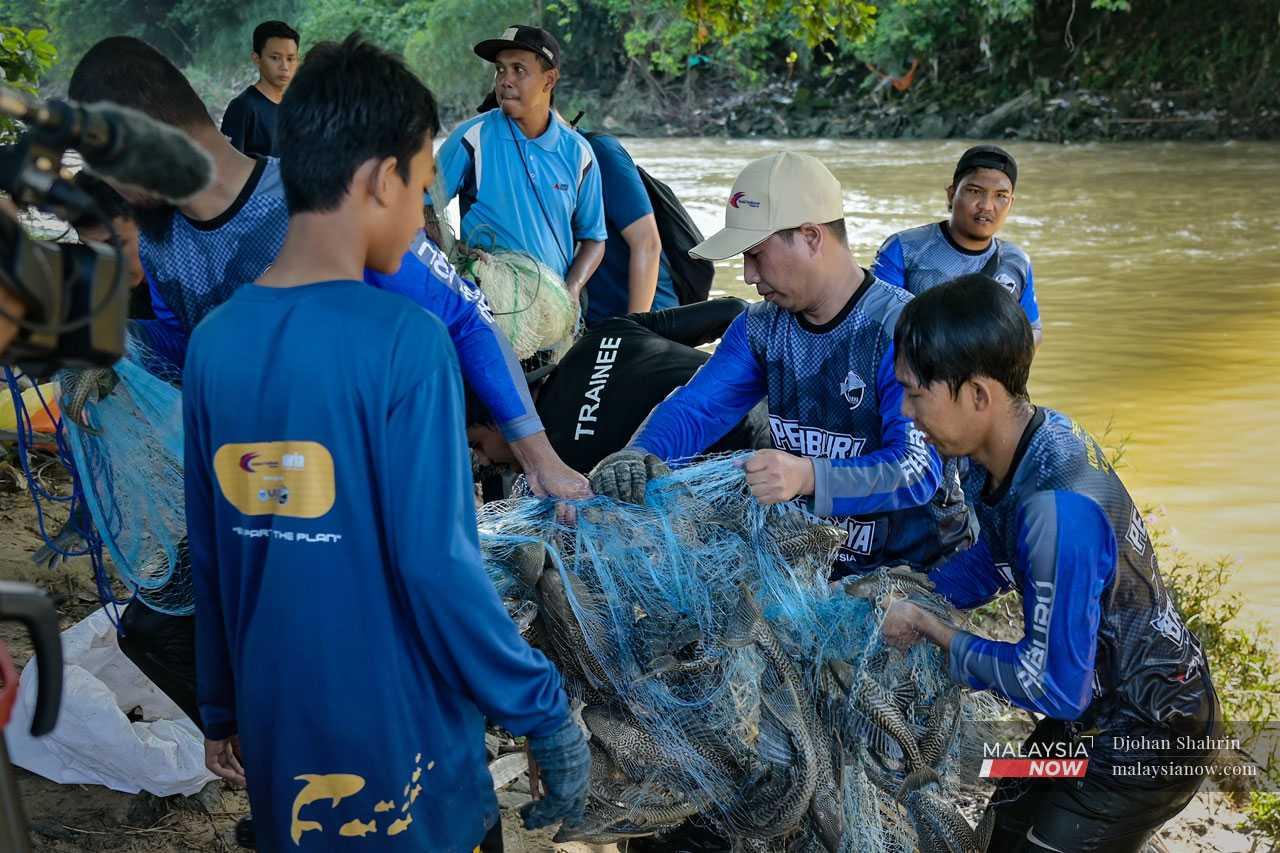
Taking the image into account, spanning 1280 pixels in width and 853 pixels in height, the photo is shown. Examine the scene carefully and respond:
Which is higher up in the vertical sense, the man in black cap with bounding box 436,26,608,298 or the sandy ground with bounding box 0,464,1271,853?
the man in black cap with bounding box 436,26,608,298

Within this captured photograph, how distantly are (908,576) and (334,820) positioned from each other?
1.32 m

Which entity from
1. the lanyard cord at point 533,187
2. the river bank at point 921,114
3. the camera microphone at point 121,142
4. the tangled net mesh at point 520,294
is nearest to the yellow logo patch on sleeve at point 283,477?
the camera microphone at point 121,142

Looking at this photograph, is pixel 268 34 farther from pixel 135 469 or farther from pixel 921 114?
pixel 921 114

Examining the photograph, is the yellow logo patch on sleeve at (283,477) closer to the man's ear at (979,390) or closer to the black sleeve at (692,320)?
the man's ear at (979,390)

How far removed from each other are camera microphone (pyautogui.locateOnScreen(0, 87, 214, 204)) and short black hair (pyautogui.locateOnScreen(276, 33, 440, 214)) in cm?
39

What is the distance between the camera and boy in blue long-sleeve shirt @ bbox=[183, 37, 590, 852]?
168cm

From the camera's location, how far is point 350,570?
1730 millimetres

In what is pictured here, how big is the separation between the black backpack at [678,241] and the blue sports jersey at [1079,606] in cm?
290

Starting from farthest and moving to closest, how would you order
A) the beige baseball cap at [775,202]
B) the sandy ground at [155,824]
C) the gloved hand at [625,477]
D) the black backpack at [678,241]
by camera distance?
the black backpack at [678,241], the sandy ground at [155,824], the beige baseball cap at [775,202], the gloved hand at [625,477]

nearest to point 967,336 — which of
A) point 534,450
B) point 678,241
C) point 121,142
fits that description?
point 534,450

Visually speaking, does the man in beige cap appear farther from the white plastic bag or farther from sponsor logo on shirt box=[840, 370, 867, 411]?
the white plastic bag

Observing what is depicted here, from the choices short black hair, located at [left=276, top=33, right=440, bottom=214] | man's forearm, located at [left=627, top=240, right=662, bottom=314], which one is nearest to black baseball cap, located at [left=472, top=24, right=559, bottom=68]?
man's forearm, located at [left=627, top=240, right=662, bottom=314]

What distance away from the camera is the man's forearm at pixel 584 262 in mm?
4645

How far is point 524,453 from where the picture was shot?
257cm
